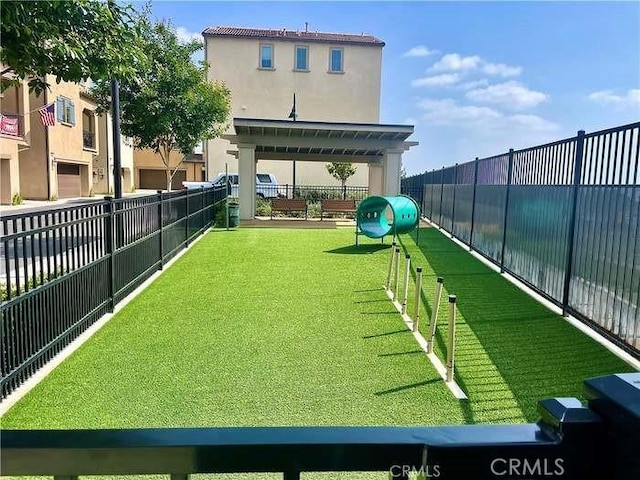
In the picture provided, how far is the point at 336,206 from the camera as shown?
2191cm

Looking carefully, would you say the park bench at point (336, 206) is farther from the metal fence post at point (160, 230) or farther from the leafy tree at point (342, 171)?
the leafy tree at point (342, 171)

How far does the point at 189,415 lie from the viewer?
4160 mm

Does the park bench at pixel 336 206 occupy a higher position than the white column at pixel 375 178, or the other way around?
the white column at pixel 375 178

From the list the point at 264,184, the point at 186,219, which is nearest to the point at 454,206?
the point at 186,219

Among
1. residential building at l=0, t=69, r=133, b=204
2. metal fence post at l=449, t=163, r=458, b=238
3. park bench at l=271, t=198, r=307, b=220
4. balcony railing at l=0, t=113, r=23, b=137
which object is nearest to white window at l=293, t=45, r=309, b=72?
residential building at l=0, t=69, r=133, b=204

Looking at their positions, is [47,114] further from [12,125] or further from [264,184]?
[264,184]

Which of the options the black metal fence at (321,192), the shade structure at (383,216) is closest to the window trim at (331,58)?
the black metal fence at (321,192)

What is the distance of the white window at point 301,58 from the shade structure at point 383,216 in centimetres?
2574

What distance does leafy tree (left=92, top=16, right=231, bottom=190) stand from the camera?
753 inches

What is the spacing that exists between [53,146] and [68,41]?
93.8 feet

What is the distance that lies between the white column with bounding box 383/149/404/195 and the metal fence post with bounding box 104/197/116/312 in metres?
14.8

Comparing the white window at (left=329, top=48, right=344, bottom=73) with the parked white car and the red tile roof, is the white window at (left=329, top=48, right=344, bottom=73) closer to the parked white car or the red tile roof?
the red tile roof

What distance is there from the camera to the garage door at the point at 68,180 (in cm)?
3281

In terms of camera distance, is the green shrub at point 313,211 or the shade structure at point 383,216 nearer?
the shade structure at point 383,216
